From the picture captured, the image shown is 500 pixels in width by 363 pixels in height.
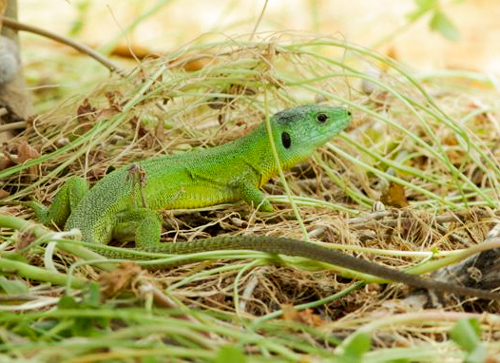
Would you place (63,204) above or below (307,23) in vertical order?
below

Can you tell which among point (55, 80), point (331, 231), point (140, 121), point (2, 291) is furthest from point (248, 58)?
point (55, 80)

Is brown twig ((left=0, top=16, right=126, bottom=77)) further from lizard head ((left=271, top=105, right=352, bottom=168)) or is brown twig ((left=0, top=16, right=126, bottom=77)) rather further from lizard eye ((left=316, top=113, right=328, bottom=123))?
lizard eye ((left=316, top=113, right=328, bottom=123))

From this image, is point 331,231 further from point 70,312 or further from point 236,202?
point 70,312

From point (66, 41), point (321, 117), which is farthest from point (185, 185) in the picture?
point (66, 41)

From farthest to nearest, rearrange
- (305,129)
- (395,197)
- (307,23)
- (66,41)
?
(307,23) → (66,41) → (395,197) → (305,129)

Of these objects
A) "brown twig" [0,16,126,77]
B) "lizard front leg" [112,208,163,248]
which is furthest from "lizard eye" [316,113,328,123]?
"brown twig" [0,16,126,77]

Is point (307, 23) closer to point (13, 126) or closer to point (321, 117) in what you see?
point (321, 117)

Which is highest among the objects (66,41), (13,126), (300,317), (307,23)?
(307,23)
